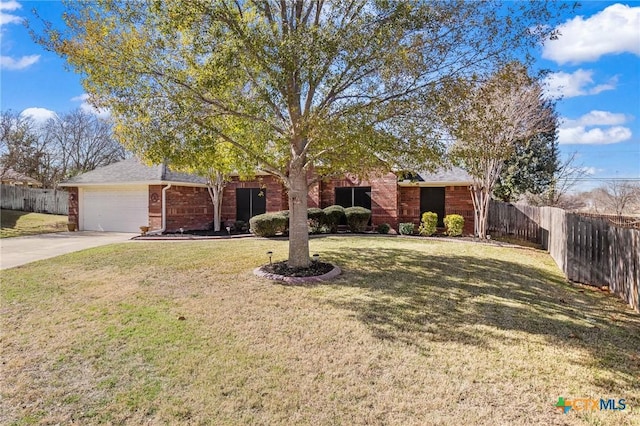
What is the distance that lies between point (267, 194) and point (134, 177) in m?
6.22

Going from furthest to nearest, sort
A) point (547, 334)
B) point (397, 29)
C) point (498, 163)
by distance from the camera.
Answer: point (498, 163), point (397, 29), point (547, 334)

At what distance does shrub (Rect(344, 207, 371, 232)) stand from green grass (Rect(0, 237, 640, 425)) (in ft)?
26.5

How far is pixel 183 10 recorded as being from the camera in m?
6.61

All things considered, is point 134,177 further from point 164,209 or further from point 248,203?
point 248,203

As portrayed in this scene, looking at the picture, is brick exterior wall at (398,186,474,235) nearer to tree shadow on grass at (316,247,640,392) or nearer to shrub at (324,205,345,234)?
shrub at (324,205,345,234)

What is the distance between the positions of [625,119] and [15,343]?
32.9 meters

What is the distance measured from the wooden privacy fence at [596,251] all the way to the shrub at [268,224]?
9.06m

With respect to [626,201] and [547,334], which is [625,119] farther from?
[547,334]

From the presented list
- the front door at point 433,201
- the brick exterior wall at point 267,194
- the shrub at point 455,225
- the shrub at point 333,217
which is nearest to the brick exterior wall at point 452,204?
the front door at point 433,201

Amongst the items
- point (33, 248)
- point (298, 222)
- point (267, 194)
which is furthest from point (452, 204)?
point (33, 248)

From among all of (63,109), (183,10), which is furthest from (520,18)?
(63,109)

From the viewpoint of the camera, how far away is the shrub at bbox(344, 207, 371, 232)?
16.1 meters
